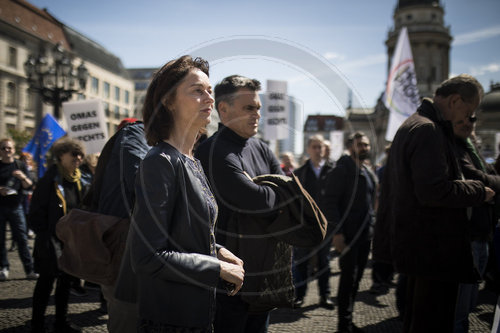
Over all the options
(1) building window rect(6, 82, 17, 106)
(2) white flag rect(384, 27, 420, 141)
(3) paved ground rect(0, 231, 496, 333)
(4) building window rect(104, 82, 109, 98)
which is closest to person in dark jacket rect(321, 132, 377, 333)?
(3) paved ground rect(0, 231, 496, 333)

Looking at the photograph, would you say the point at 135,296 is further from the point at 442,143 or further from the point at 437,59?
the point at 437,59

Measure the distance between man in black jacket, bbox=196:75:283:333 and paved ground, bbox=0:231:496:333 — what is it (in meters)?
2.08

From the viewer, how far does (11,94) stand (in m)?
35.3

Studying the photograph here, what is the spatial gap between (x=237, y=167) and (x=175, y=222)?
75cm

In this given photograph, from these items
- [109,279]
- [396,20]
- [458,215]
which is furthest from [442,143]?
[396,20]

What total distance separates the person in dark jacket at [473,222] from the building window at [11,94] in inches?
1566

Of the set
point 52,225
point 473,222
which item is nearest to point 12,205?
point 52,225

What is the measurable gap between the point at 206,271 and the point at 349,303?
9.50 feet

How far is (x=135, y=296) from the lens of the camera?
5.50ft

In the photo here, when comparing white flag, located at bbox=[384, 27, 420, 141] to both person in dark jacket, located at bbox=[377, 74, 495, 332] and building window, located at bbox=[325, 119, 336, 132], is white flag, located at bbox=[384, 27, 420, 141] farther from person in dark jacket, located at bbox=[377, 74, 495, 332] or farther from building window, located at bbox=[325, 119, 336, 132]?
person in dark jacket, located at bbox=[377, 74, 495, 332]

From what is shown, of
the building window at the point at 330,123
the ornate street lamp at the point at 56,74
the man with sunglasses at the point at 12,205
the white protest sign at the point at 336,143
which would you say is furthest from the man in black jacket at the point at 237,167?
the ornate street lamp at the point at 56,74

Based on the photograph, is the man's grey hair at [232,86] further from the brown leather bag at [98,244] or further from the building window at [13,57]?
the building window at [13,57]

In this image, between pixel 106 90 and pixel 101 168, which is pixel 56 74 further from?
pixel 106 90

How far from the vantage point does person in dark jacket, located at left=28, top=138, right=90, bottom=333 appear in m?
3.62
